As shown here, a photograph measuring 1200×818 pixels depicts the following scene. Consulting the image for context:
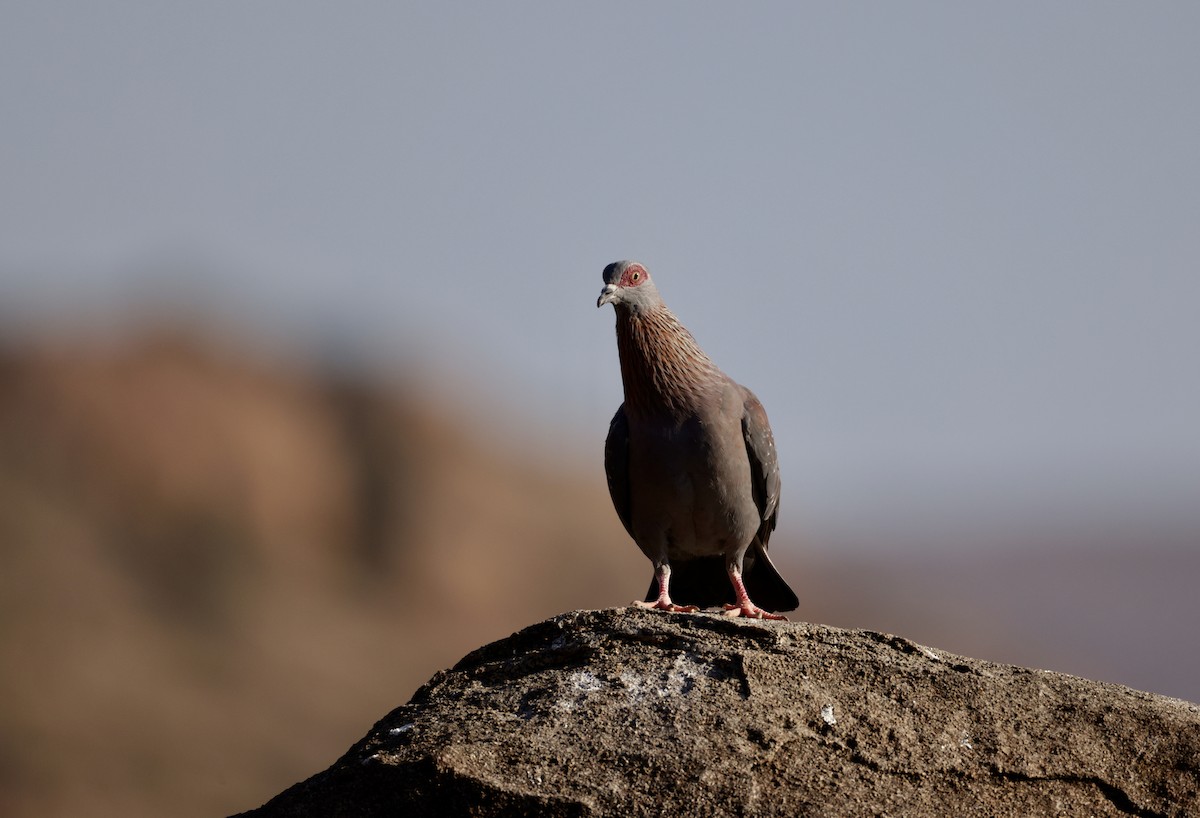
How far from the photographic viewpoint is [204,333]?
45312 millimetres

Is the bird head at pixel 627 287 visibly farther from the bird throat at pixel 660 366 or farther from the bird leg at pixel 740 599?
the bird leg at pixel 740 599

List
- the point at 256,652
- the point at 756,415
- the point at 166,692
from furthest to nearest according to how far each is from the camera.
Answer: the point at 256,652 → the point at 166,692 → the point at 756,415

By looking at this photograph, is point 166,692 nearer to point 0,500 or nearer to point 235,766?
point 235,766

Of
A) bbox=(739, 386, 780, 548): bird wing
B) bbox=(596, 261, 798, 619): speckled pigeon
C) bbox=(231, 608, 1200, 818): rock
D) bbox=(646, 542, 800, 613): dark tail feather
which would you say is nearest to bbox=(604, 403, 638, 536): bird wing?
bbox=(596, 261, 798, 619): speckled pigeon

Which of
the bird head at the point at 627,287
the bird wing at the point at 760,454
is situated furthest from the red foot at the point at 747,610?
the bird head at the point at 627,287

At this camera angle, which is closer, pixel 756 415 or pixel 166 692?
pixel 756 415

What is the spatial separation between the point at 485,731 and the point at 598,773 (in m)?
0.55

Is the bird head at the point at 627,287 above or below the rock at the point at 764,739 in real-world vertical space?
above

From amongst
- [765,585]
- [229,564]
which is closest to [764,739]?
[765,585]

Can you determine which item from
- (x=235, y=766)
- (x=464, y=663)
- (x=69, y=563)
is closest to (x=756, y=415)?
(x=464, y=663)

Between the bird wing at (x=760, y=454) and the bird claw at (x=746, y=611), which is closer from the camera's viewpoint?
the bird claw at (x=746, y=611)

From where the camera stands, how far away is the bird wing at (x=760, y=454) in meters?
8.63

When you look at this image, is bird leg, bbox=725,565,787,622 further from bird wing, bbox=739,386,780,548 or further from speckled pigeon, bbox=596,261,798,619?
bird wing, bbox=739,386,780,548

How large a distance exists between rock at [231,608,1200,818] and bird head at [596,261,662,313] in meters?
2.57
